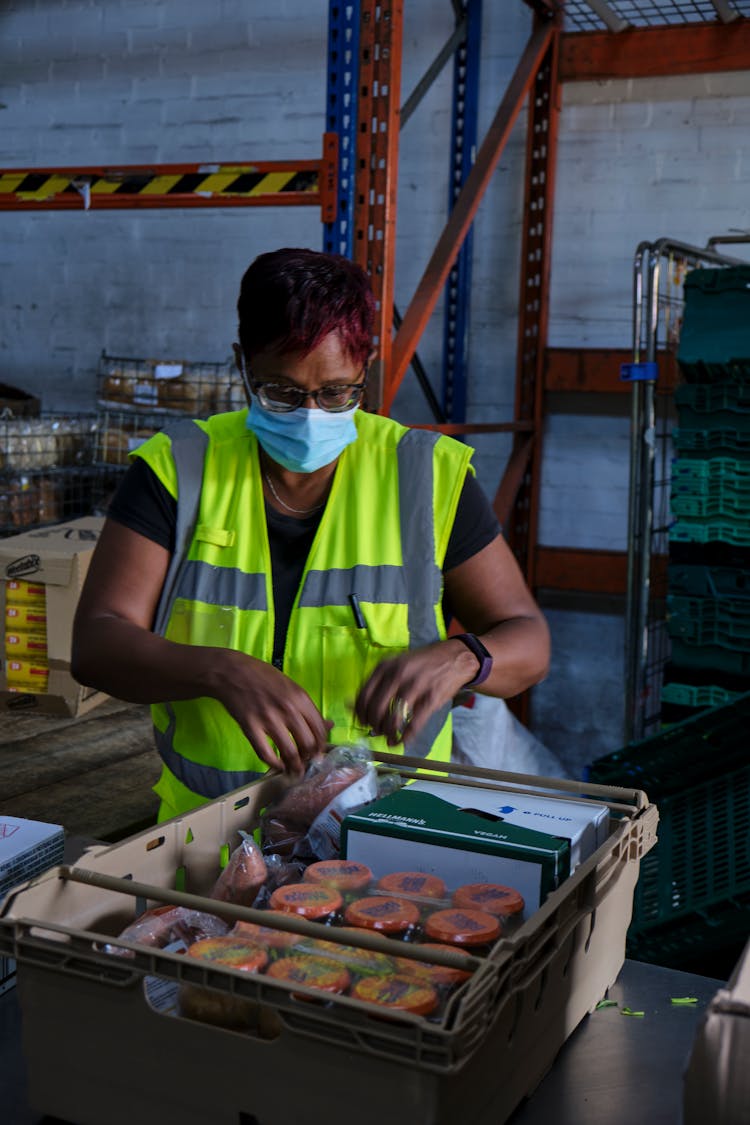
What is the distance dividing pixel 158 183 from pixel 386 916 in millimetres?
3311

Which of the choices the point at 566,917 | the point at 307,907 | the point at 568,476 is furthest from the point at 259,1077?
the point at 568,476

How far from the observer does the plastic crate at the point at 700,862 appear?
9.37 ft

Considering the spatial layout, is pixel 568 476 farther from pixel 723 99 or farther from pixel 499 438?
pixel 723 99

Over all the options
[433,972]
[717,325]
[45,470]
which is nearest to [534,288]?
[717,325]

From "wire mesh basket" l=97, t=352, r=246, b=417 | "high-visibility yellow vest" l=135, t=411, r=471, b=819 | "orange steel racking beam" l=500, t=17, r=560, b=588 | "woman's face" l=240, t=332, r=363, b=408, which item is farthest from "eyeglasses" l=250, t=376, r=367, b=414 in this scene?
"orange steel racking beam" l=500, t=17, r=560, b=588

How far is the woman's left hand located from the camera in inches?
57.0

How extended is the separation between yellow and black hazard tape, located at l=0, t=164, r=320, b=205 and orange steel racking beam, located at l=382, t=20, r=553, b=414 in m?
0.58

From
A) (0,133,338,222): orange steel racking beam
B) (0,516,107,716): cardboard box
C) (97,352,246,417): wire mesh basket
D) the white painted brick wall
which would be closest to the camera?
(0,133,338,222): orange steel racking beam

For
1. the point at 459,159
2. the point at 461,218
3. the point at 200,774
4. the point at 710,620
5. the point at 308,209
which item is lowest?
the point at 710,620

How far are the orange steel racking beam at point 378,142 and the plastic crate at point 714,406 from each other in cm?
119

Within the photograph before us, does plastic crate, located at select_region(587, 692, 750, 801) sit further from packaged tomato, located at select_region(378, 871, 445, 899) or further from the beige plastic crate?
packaged tomato, located at select_region(378, 871, 445, 899)

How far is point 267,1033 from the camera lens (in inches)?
36.5

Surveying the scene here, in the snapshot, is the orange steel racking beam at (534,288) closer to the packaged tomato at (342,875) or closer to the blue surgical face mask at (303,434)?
the blue surgical face mask at (303,434)

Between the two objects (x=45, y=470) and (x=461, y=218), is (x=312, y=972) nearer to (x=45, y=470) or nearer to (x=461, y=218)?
(x=461, y=218)
